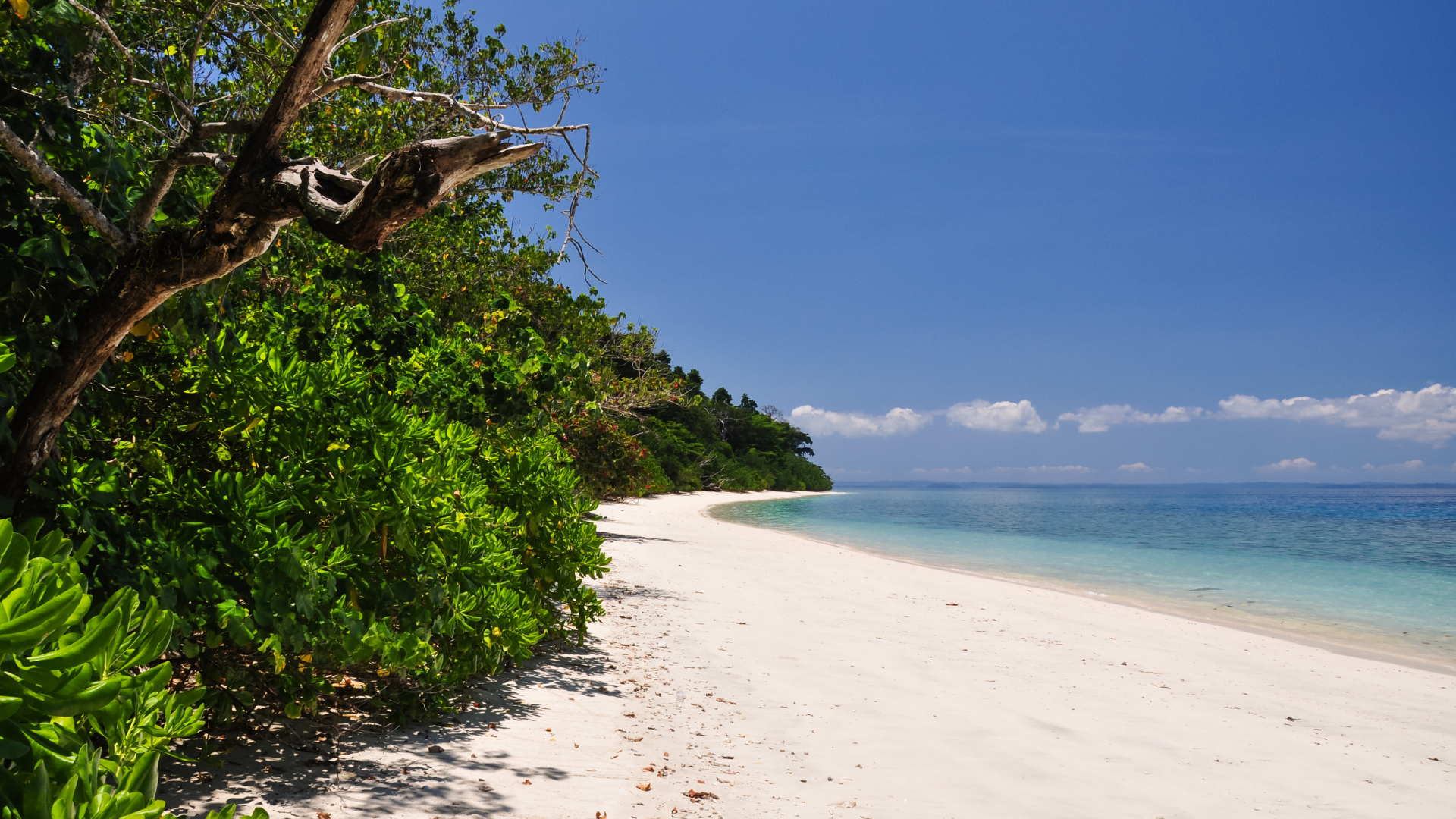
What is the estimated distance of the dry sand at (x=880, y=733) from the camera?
11.8ft

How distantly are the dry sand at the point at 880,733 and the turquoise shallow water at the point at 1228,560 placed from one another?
424 centimetres

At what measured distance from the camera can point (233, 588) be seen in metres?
2.95

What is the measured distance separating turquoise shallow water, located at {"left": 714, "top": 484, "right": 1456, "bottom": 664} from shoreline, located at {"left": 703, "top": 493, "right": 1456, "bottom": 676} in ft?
0.20

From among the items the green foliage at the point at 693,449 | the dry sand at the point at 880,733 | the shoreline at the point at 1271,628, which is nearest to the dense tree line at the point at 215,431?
the dry sand at the point at 880,733

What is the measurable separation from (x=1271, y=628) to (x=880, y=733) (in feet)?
32.5

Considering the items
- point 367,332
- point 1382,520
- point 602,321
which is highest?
point 602,321

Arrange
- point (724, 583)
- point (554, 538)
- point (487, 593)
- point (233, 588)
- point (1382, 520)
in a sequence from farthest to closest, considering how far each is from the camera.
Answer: point (1382, 520), point (724, 583), point (554, 538), point (487, 593), point (233, 588)

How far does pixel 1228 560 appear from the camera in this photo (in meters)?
22.2

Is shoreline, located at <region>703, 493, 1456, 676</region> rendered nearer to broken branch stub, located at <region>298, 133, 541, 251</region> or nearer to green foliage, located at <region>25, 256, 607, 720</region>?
green foliage, located at <region>25, 256, 607, 720</region>

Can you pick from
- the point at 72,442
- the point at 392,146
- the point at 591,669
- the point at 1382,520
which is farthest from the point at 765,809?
the point at 1382,520

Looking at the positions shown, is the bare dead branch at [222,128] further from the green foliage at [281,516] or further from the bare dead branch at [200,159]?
the green foliage at [281,516]

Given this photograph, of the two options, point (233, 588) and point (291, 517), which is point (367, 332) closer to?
point (291, 517)

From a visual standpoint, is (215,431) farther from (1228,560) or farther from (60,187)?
(1228,560)

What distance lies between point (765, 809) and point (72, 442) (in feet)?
10.6
